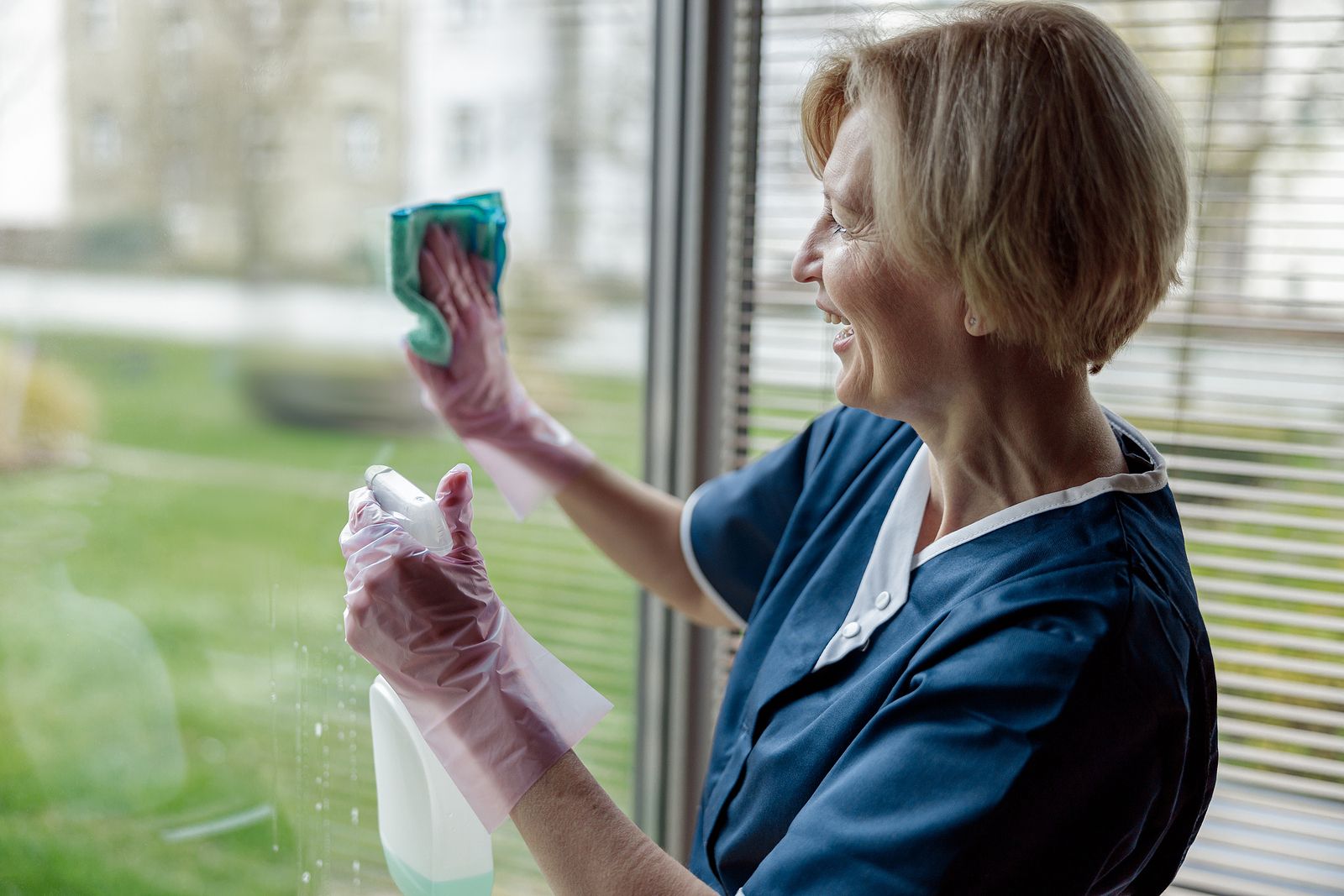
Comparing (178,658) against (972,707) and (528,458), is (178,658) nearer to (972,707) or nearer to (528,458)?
(528,458)

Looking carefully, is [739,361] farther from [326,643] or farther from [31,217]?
[31,217]

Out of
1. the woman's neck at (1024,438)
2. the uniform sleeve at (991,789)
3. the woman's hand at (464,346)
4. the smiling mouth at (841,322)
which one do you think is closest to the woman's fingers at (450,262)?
the woman's hand at (464,346)

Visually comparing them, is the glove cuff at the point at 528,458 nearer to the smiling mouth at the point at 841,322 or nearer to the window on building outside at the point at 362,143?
the smiling mouth at the point at 841,322

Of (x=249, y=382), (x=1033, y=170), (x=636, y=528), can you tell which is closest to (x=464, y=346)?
(x=636, y=528)

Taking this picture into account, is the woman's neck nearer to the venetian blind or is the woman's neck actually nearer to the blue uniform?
the blue uniform

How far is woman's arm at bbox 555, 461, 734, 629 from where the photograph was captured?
1189 mm

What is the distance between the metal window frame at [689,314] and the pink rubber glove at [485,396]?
357 millimetres

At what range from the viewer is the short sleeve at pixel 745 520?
114 centimetres

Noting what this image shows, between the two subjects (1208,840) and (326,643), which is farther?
(1208,840)

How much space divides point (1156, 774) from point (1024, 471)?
0.25 metres

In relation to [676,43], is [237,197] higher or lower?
lower

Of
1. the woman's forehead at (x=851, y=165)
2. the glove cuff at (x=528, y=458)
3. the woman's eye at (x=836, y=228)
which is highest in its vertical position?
the woman's forehead at (x=851, y=165)

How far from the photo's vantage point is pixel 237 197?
120cm

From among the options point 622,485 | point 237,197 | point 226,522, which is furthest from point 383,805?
point 237,197
